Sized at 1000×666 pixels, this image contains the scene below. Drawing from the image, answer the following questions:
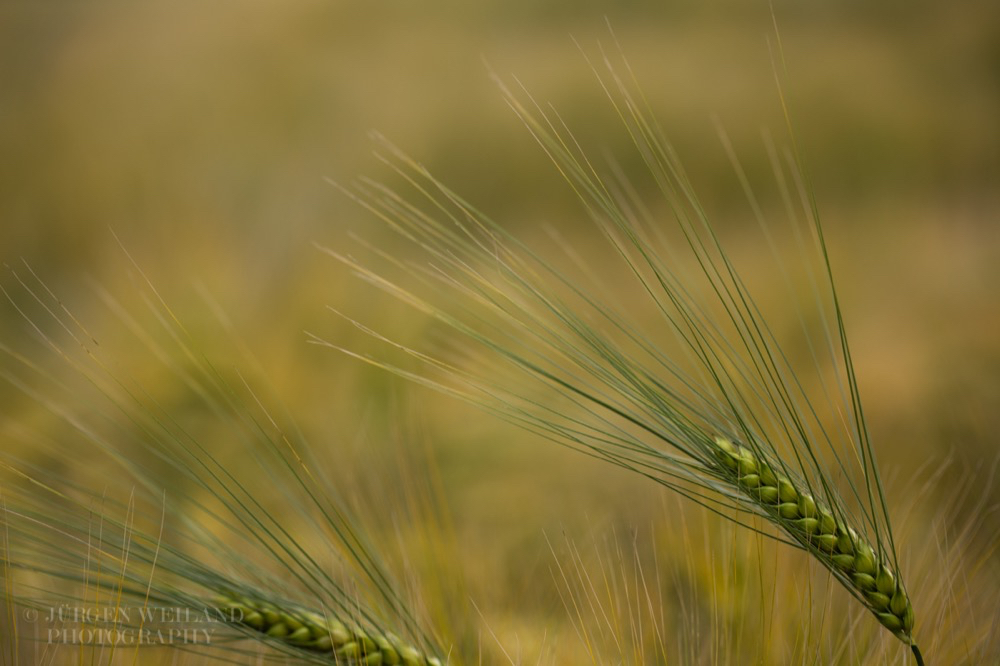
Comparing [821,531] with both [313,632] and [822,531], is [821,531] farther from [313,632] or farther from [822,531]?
[313,632]

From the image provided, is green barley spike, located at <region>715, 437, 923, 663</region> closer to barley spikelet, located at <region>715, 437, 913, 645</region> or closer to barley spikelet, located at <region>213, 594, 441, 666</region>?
barley spikelet, located at <region>715, 437, 913, 645</region>

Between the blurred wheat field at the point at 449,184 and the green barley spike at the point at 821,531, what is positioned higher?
the blurred wheat field at the point at 449,184

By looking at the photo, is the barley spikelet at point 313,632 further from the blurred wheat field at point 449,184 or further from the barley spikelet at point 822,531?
the blurred wheat field at point 449,184

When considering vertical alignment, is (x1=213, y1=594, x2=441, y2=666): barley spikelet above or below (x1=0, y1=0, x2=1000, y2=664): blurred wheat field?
below

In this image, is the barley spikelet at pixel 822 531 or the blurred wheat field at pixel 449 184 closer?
the barley spikelet at pixel 822 531

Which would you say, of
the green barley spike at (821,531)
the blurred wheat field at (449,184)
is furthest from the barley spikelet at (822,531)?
the blurred wheat field at (449,184)

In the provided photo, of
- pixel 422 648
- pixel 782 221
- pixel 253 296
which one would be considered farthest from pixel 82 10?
pixel 422 648

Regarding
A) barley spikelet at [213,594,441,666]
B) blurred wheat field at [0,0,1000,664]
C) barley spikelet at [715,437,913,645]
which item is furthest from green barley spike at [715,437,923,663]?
blurred wheat field at [0,0,1000,664]
